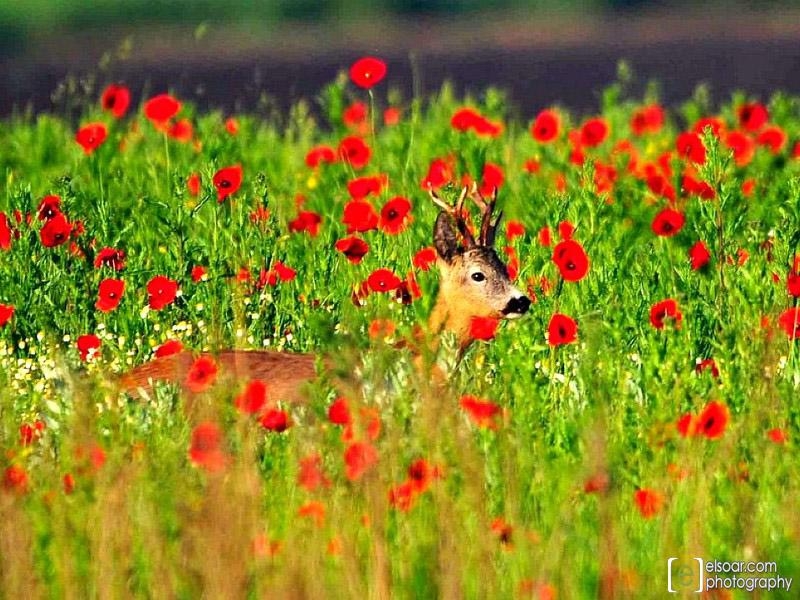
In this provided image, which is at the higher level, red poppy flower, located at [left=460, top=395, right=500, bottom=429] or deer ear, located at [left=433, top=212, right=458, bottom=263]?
deer ear, located at [left=433, top=212, right=458, bottom=263]

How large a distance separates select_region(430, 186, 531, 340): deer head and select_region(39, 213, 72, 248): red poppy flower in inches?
45.8

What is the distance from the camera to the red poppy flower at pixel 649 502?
4547mm

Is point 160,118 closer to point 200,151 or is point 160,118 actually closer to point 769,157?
point 200,151

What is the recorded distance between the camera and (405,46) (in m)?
24.2

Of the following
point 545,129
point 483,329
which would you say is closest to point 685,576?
point 483,329

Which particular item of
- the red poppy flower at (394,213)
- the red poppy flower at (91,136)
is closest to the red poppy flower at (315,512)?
the red poppy flower at (394,213)

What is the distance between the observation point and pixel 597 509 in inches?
185

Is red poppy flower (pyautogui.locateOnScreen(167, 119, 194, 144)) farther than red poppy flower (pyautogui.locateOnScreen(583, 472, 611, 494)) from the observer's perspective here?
Yes

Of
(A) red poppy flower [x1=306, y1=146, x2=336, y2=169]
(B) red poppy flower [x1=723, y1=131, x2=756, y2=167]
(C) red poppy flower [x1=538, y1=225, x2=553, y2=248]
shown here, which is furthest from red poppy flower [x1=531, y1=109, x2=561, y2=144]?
(C) red poppy flower [x1=538, y1=225, x2=553, y2=248]

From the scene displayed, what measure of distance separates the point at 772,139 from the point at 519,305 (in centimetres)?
291

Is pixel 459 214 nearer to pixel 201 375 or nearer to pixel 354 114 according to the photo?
pixel 201 375

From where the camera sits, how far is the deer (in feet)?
18.9

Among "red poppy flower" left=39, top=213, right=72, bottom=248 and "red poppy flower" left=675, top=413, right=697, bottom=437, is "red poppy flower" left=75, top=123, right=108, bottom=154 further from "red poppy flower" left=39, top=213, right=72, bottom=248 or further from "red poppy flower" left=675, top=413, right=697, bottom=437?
"red poppy flower" left=675, top=413, right=697, bottom=437

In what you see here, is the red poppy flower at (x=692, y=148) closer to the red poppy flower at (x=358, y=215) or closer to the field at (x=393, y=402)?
the field at (x=393, y=402)
